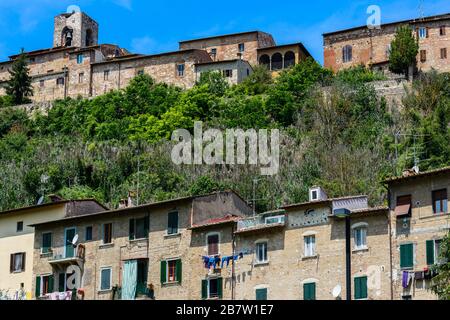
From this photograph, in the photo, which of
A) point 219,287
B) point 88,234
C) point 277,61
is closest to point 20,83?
point 277,61

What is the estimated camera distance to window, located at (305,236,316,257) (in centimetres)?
3547

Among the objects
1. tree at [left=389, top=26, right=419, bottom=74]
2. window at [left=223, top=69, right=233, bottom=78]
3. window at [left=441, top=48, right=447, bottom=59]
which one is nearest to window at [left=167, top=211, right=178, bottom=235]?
→ tree at [left=389, top=26, right=419, bottom=74]

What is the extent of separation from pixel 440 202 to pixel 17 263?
21.2 metres

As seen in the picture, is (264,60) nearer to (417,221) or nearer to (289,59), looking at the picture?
(289,59)

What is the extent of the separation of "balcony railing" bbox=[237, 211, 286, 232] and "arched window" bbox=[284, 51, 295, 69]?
171 feet

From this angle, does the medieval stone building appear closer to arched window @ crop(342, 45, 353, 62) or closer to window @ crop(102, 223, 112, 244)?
arched window @ crop(342, 45, 353, 62)

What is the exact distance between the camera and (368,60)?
3398 inches

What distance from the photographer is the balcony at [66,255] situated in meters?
42.1

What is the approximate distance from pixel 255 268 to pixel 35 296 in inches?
454

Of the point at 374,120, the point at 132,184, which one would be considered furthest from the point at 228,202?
the point at 374,120

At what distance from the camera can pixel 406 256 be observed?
33125mm

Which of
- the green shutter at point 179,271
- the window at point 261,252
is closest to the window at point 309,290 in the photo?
the window at point 261,252
